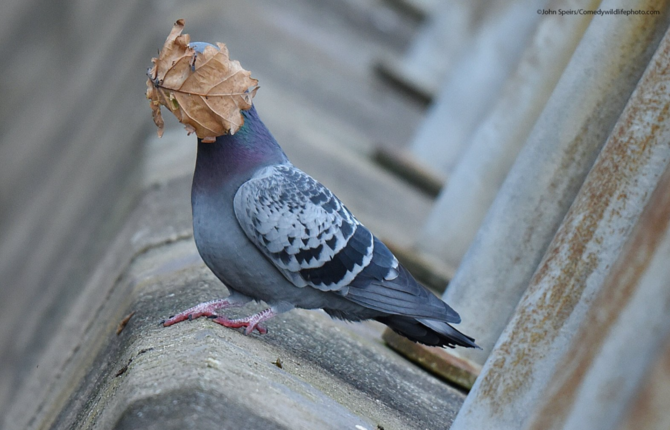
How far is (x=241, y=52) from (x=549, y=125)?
582 centimetres

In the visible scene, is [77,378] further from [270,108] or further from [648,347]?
[270,108]

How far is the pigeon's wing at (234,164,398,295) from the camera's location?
3533mm

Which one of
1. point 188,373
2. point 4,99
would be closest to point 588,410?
point 188,373

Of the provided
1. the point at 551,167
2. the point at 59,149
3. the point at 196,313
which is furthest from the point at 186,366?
the point at 59,149

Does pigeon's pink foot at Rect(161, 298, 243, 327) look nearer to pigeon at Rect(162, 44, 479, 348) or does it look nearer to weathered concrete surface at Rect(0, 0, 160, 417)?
pigeon at Rect(162, 44, 479, 348)

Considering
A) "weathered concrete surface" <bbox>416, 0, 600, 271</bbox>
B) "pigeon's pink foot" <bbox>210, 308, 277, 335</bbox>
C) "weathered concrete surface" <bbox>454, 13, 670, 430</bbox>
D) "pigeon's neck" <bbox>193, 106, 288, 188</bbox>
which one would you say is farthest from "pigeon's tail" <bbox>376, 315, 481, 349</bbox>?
"weathered concrete surface" <bbox>416, 0, 600, 271</bbox>

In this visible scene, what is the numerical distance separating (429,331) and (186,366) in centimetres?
153

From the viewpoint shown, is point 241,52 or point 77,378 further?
point 241,52

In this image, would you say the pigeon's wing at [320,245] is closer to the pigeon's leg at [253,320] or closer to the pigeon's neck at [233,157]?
the pigeon's neck at [233,157]

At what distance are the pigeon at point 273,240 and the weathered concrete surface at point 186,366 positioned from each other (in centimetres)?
23

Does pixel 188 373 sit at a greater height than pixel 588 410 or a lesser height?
lesser

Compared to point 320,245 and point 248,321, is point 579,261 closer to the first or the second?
point 320,245

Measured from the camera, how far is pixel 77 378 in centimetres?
422

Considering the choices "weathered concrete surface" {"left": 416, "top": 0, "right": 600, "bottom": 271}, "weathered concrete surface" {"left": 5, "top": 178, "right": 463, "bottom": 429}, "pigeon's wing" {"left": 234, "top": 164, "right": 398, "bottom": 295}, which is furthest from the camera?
"weathered concrete surface" {"left": 416, "top": 0, "right": 600, "bottom": 271}
